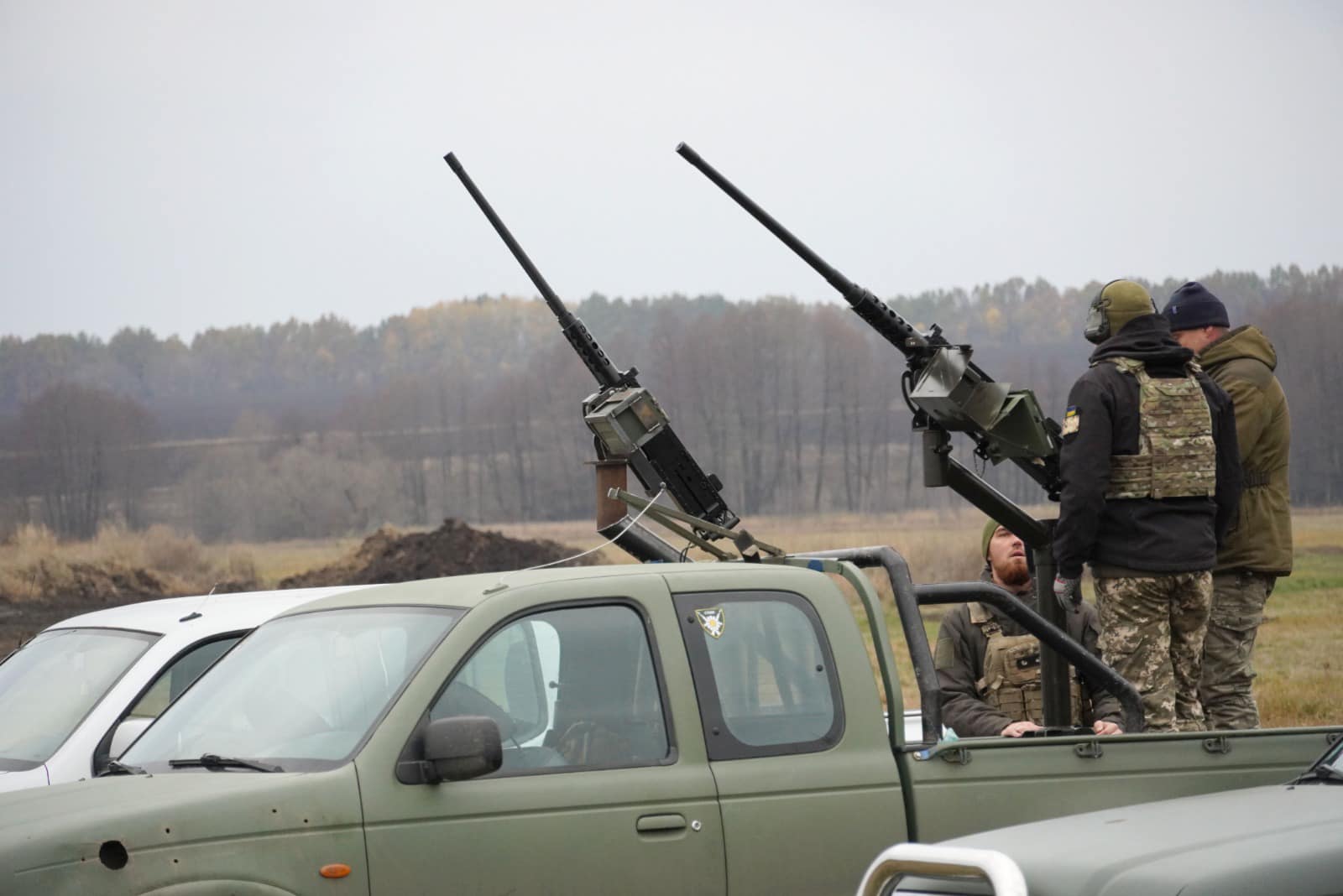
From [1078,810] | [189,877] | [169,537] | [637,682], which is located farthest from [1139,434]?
[169,537]

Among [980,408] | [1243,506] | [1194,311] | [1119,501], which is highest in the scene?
[1194,311]

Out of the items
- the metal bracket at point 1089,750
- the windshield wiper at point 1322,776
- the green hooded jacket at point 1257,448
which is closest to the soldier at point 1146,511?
the green hooded jacket at point 1257,448

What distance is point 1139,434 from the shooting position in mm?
7020

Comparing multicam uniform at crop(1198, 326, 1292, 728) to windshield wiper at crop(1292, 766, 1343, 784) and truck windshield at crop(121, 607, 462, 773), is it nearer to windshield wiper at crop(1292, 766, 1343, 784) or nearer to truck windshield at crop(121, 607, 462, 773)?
windshield wiper at crop(1292, 766, 1343, 784)

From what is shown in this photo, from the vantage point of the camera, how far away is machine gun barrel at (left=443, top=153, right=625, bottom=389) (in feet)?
32.6

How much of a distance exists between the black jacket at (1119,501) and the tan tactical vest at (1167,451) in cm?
4

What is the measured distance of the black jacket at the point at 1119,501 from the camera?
22.6 ft

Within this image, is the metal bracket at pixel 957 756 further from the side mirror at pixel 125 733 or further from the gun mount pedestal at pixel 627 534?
the side mirror at pixel 125 733

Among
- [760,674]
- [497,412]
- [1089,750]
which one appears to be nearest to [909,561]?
[1089,750]

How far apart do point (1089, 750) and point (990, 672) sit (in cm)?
141

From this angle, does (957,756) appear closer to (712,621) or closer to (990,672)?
(712,621)

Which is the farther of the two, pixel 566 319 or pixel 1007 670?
pixel 566 319

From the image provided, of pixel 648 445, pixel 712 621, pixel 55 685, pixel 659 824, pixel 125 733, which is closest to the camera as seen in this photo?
pixel 659 824

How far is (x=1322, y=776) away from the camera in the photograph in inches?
183
